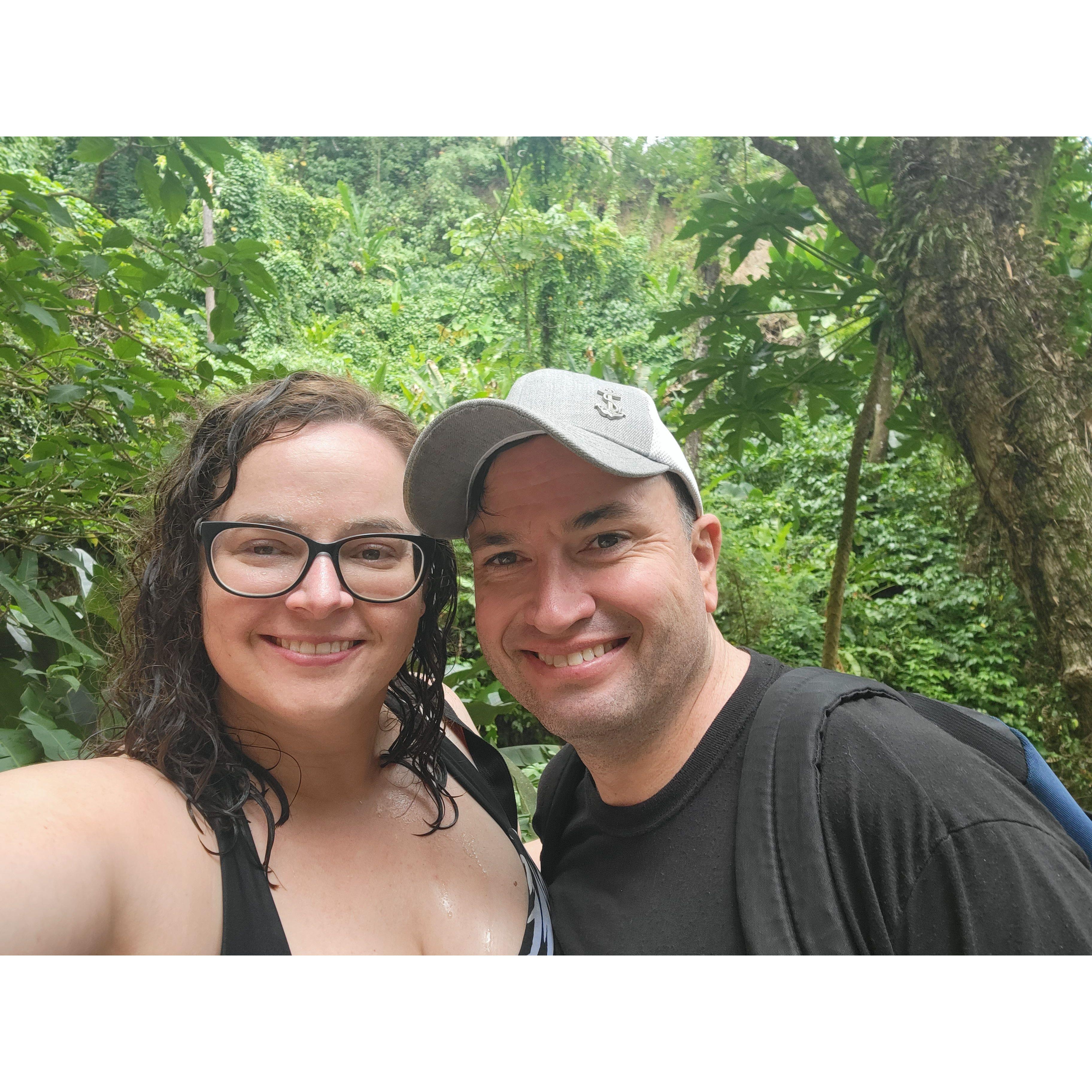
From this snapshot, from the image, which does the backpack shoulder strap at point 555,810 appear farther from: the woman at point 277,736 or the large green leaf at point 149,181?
the large green leaf at point 149,181

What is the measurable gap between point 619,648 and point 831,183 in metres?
1.45

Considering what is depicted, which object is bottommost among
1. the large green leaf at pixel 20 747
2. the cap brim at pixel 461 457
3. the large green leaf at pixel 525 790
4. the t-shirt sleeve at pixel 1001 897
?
the large green leaf at pixel 525 790

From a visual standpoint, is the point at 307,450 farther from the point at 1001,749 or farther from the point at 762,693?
the point at 1001,749

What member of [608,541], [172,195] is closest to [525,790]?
[608,541]

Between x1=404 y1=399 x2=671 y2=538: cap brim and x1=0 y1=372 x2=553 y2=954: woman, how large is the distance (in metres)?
0.04

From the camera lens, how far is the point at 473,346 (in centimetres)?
836

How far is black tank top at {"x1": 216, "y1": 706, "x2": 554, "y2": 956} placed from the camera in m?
0.77

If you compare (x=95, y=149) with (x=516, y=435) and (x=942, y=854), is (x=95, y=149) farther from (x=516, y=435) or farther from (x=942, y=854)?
(x=942, y=854)

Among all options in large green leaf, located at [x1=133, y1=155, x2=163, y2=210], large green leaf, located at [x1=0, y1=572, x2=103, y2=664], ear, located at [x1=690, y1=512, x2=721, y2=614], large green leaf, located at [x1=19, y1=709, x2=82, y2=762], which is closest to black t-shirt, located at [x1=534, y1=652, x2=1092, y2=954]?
ear, located at [x1=690, y1=512, x2=721, y2=614]

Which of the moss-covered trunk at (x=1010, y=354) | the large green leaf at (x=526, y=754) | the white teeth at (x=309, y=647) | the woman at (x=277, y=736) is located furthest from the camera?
the large green leaf at (x=526, y=754)

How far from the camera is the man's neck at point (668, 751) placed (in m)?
0.94

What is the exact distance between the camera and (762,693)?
943 millimetres

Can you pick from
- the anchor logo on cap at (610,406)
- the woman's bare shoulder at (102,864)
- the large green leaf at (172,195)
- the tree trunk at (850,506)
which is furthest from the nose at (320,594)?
the tree trunk at (850,506)
